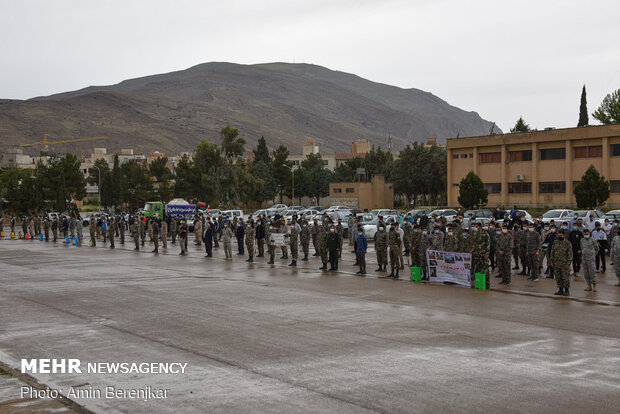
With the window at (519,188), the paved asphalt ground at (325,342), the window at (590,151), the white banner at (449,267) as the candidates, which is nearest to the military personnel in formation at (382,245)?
the paved asphalt ground at (325,342)

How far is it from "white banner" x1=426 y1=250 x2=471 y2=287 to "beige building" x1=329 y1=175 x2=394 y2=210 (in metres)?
64.0

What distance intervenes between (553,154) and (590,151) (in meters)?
3.47

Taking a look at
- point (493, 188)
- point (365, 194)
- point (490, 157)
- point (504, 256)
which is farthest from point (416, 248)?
point (365, 194)

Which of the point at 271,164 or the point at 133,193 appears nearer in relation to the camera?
the point at 133,193

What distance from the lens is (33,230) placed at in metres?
50.8

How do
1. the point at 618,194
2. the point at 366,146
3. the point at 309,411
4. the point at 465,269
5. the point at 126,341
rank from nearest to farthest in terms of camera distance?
the point at 309,411, the point at 126,341, the point at 465,269, the point at 618,194, the point at 366,146

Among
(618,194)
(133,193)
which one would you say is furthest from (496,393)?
(133,193)

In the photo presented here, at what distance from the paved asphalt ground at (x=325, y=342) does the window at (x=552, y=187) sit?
41.8 metres

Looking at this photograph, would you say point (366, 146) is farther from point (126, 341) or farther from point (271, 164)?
point (126, 341)

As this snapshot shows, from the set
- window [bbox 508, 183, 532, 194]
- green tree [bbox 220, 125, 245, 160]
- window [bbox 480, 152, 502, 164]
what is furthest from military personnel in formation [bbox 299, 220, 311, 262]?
green tree [bbox 220, 125, 245, 160]

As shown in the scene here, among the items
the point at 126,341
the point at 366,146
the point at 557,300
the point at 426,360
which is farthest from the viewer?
the point at 366,146

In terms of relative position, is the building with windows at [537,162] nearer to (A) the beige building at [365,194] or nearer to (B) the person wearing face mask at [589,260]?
(A) the beige building at [365,194]

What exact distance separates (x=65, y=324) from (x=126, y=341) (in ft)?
8.21

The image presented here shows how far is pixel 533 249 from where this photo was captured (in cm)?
2039
